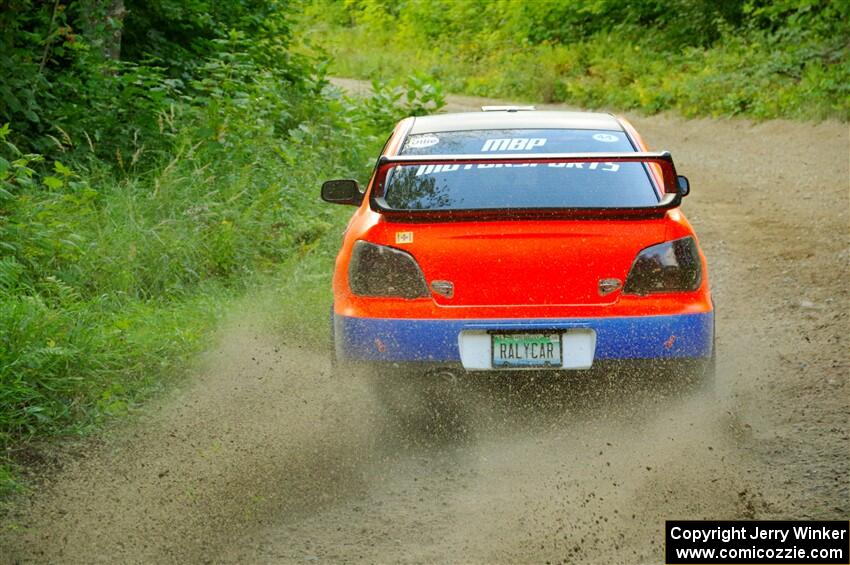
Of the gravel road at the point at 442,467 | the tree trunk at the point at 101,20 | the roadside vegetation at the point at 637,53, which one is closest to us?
the gravel road at the point at 442,467

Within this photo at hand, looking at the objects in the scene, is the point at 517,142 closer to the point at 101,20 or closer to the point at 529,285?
the point at 529,285

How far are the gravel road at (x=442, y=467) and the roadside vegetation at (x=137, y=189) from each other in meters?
0.41

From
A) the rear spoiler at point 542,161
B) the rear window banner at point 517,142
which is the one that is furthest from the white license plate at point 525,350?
the rear window banner at point 517,142

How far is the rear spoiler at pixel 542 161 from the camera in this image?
5.17m

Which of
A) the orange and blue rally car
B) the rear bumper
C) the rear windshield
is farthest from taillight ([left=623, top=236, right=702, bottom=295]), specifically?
the rear windshield

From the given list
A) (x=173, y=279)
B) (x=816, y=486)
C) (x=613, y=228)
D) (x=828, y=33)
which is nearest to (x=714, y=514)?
(x=816, y=486)

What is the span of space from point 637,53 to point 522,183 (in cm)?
2208

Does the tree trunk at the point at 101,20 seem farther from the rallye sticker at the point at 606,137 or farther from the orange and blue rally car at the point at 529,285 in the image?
the orange and blue rally car at the point at 529,285

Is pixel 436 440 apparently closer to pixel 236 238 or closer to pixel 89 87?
pixel 236 238

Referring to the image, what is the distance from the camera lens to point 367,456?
5.04 meters

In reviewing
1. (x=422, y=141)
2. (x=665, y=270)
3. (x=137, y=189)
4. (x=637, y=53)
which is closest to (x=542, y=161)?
(x=665, y=270)

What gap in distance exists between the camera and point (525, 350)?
5074 mm

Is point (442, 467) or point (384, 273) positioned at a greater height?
point (384, 273)

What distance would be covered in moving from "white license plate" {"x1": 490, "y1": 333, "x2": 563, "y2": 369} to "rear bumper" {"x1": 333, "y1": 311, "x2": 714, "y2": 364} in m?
0.04
